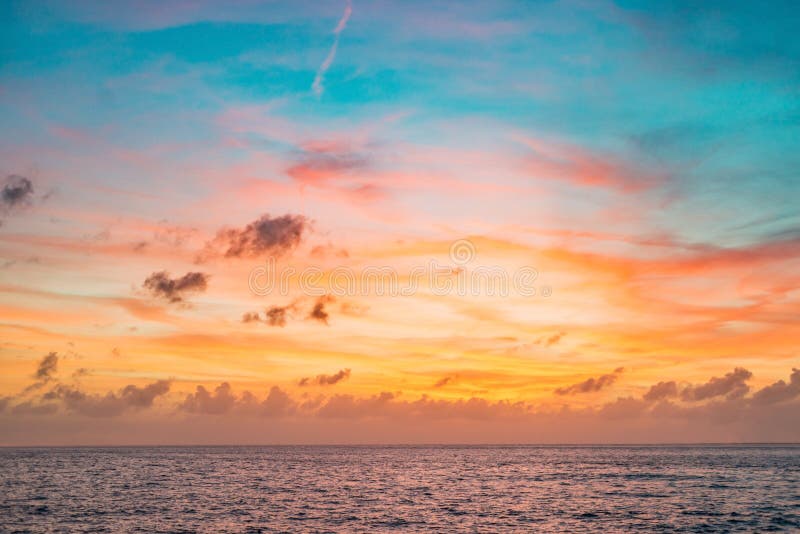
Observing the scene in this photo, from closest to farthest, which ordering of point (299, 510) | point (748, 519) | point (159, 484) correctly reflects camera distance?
1. point (748, 519)
2. point (299, 510)
3. point (159, 484)

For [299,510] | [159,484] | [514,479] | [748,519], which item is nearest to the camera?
[748,519]

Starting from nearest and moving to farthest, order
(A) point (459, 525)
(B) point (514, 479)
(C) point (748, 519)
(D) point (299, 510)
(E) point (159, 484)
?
(A) point (459, 525) < (C) point (748, 519) < (D) point (299, 510) < (E) point (159, 484) < (B) point (514, 479)

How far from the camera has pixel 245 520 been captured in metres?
78.4

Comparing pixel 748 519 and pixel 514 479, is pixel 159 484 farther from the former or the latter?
pixel 748 519

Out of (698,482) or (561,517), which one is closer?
(561,517)

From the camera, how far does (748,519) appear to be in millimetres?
81438

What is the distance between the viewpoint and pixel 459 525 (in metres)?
75.9

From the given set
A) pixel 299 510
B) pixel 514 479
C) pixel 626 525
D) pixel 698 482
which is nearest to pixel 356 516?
pixel 299 510

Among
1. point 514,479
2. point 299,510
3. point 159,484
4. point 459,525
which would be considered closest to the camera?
point 459,525

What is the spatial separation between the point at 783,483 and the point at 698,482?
15.9 m

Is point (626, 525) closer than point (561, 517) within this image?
Yes

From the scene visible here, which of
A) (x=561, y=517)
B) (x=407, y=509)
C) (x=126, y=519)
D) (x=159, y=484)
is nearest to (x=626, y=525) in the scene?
(x=561, y=517)

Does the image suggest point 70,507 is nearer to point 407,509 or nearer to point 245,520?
point 245,520

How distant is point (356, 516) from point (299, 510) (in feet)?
32.1
